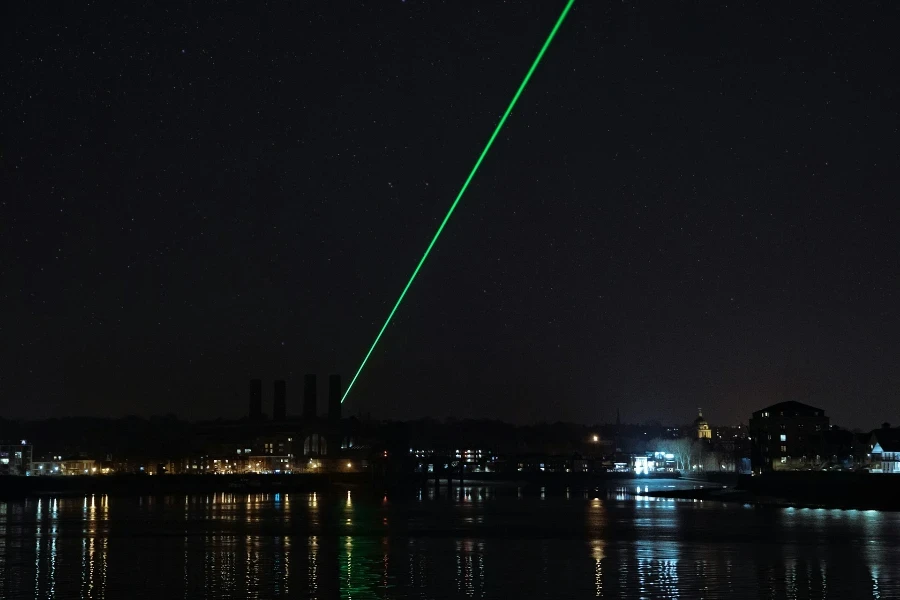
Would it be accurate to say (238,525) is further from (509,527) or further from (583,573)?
(583,573)

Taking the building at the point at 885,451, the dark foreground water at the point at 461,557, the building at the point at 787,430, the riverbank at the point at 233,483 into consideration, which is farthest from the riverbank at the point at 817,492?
the building at the point at 787,430

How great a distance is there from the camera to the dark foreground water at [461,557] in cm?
2747

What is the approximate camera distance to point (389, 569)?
3253 centimetres

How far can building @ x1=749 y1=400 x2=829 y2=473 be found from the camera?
530 ft

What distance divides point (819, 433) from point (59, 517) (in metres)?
119

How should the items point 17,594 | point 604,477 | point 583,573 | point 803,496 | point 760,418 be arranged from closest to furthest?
point 17,594 < point 583,573 < point 803,496 < point 760,418 < point 604,477

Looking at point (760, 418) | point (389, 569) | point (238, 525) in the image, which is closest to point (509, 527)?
point (238, 525)

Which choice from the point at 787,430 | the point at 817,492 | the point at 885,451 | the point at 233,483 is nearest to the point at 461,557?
the point at 817,492

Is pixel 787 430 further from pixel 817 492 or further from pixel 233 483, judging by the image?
pixel 817 492

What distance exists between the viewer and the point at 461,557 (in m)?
36.5

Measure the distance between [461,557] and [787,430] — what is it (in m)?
142

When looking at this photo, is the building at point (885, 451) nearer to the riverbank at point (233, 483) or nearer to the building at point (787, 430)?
the building at point (787, 430)

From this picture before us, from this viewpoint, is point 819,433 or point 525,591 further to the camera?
point 819,433

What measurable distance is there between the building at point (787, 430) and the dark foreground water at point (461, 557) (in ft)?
343
